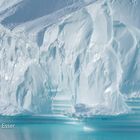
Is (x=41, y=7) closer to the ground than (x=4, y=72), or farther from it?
farther from it

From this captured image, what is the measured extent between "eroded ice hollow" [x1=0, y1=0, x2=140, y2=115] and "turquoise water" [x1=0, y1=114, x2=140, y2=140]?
136mm

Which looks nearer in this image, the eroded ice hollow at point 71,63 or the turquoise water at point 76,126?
the turquoise water at point 76,126

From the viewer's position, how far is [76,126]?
13547 mm

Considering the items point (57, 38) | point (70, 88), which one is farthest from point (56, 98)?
point (57, 38)

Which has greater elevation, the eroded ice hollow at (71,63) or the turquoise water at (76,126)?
the eroded ice hollow at (71,63)

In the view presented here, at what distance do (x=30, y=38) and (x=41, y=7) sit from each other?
61 cm

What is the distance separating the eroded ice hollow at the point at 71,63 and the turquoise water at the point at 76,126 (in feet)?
0.45

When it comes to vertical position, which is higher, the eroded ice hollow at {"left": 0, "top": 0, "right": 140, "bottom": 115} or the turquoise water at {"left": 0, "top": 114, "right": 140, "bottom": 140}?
the eroded ice hollow at {"left": 0, "top": 0, "right": 140, "bottom": 115}

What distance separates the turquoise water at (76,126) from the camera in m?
13.1

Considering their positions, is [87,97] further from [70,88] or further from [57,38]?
[57,38]

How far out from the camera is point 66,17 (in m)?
14.1

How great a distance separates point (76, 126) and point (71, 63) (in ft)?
3.83

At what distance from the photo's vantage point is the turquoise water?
1312 centimetres

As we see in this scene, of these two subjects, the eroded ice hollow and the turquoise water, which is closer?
the turquoise water
